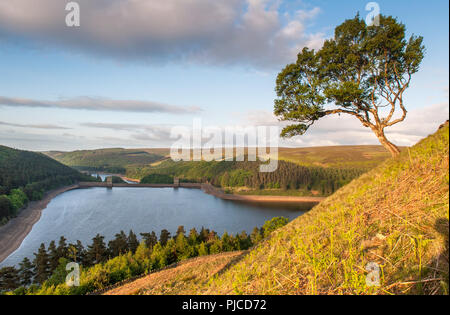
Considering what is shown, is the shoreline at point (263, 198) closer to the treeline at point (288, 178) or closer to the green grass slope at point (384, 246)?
the treeline at point (288, 178)

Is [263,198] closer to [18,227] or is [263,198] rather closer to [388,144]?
[18,227]

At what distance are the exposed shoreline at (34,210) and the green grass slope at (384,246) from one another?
2141 inches

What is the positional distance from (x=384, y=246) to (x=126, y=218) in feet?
224

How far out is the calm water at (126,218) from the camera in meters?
48.6

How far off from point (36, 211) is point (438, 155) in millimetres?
90406

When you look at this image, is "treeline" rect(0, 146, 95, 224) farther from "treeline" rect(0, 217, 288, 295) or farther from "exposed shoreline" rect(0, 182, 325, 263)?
"treeline" rect(0, 217, 288, 295)

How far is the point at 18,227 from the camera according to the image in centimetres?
5369

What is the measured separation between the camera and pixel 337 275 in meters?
3.61

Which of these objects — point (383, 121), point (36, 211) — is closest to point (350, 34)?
point (383, 121)

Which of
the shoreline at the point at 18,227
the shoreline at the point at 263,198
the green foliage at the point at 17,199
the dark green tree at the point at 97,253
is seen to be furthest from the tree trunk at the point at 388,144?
the green foliage at the point at 17,199

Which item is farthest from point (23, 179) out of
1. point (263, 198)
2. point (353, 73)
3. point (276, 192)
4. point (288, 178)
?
point (353, 73)

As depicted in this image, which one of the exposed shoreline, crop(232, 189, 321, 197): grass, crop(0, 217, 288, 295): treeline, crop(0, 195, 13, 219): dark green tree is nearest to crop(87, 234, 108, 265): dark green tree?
crop(0, 217, 288, 295): treeline

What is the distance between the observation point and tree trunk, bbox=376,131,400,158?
8.90m
